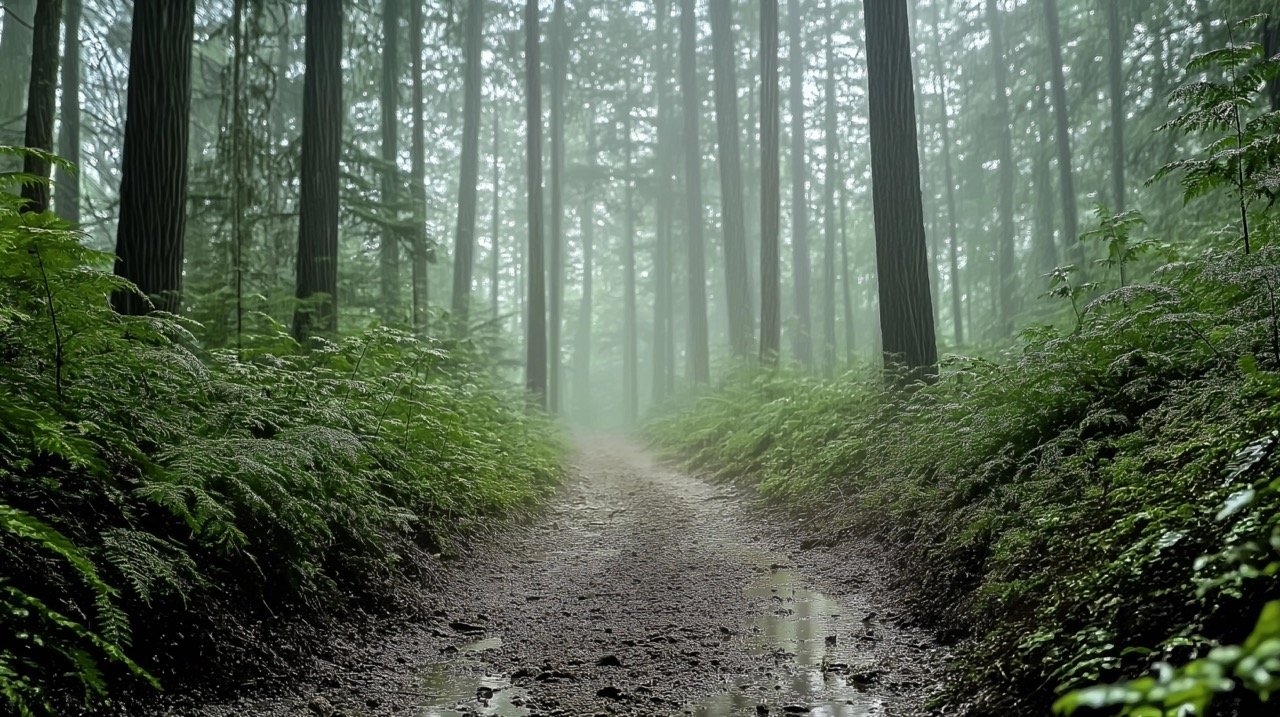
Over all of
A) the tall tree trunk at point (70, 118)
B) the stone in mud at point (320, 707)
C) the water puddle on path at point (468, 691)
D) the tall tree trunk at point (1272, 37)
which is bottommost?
the water puddle on path at point (468, 691)

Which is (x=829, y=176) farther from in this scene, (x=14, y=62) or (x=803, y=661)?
(x=803, y=661)

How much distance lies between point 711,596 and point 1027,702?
263cm

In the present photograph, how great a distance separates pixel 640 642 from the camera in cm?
423

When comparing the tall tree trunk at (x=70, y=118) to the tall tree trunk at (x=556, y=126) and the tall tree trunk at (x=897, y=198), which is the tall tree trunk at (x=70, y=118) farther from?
the tall tree trunk at (x=897, y=198)

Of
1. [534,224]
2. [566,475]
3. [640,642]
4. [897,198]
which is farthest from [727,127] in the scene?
[640,642]

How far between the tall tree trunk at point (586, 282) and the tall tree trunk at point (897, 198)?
73.1 ft

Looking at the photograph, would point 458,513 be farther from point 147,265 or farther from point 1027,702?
point 1027,702

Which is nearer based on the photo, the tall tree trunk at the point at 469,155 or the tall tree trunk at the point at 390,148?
the tall tree trunk at the point at 390,148

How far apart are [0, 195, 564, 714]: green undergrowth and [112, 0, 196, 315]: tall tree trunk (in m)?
1.16

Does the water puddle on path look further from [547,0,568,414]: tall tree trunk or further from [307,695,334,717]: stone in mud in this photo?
[547,0,568,414]: tall tree trunk

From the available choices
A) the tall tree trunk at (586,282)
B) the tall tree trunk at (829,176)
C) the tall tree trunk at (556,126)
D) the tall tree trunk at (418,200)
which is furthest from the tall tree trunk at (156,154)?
the tall tree trunk at (829,176)

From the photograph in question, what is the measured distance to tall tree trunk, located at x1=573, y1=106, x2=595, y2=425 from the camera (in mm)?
31344

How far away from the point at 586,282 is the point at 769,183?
2088cm

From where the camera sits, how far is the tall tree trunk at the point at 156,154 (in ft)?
22.5
